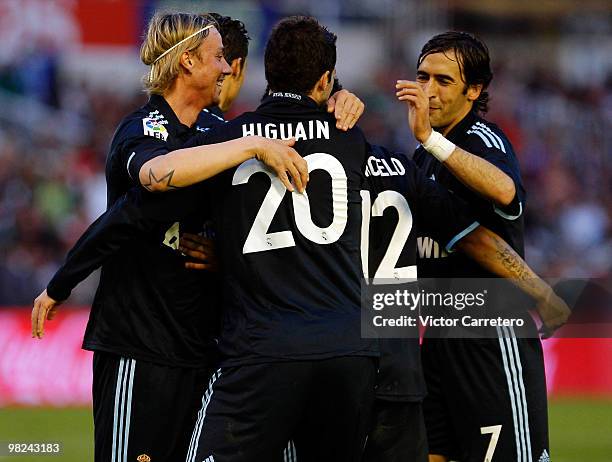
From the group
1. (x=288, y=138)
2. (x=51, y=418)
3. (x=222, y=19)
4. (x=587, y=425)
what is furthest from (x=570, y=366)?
(x=288, y=138)

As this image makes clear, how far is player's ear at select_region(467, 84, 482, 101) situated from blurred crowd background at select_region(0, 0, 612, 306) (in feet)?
29.0

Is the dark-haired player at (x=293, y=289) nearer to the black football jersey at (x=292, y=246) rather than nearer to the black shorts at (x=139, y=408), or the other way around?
the black football jersey at (x=292, y=246)

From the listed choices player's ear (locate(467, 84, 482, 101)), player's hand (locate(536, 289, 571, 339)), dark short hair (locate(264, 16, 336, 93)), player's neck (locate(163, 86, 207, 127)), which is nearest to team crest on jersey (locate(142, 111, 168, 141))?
player's neck (locate(163, 86, 207, 127))

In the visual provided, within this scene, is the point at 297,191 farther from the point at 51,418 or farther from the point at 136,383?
the point at 51,418

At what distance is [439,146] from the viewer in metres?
4.68

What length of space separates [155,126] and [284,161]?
0.79 meters

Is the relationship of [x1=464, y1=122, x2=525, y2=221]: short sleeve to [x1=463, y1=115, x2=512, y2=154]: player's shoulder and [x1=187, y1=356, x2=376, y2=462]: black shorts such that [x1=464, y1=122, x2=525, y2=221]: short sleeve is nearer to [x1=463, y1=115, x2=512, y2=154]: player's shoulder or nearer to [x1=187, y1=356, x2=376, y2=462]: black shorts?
[x1=463, y1=115, x2=512, y2=154]: player's shoulder

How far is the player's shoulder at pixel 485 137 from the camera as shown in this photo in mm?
4965

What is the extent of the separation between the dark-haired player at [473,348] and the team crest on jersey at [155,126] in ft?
3.60

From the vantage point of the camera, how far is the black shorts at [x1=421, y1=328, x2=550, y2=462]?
5.02 m

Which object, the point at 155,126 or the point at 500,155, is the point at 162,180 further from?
the point at 500,155

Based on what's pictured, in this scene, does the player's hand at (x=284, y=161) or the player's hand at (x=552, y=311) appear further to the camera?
the player's hand at (x=552, y=311)

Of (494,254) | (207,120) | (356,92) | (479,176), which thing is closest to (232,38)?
(207,120)

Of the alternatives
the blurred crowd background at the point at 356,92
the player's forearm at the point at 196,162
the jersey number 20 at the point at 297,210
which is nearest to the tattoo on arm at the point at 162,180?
the player's forearm at the point at 196,162
